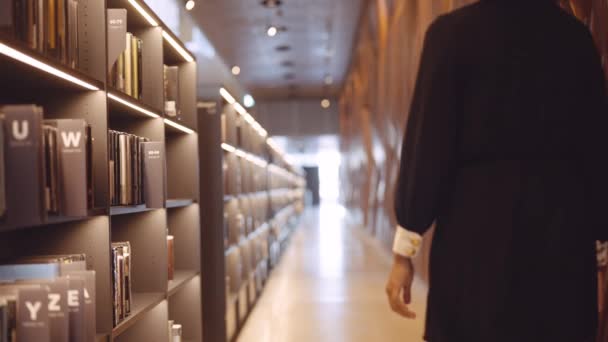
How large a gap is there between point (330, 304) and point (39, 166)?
14.2ft

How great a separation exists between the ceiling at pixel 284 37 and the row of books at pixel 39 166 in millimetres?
9154

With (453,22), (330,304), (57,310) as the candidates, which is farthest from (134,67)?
(330,304)

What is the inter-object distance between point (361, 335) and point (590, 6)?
9.06ft

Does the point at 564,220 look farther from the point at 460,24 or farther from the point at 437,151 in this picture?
the point at 460,24

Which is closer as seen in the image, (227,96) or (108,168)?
(108,168)

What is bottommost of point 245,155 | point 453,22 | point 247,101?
point 245,155

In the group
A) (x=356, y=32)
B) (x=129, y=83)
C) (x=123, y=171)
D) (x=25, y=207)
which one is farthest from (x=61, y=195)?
(x=356, y=32)

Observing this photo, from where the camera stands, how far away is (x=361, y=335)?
14.2ft

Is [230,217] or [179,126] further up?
[179,126]

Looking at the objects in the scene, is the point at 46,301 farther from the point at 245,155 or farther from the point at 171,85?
the point at 245,155

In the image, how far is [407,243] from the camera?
4.89 feet

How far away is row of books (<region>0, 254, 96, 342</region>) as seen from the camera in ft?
4.44

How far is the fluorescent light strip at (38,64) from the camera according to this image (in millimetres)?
1343

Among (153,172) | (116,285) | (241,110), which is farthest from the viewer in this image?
(241,110)
